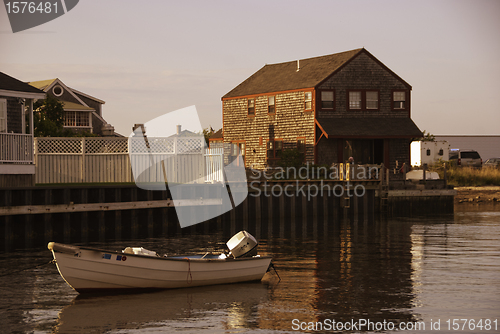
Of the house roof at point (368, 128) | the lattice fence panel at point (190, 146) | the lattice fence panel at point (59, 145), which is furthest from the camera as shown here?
the house roof at point (368, 128)

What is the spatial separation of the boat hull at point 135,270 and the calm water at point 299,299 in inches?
10.8

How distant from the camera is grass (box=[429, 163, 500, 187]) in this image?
54031 mm

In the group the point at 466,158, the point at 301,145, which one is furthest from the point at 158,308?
the point at 466,158

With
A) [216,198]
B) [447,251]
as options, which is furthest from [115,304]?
[216,198]

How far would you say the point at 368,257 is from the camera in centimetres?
2309

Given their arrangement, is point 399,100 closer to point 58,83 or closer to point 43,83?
point 58,83

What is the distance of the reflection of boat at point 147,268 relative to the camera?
51.9 ft

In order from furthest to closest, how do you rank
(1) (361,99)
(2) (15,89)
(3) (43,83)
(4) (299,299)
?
(3) (43,83) < (1) (361,99) < (2) (15,89) < (4) (299,299)

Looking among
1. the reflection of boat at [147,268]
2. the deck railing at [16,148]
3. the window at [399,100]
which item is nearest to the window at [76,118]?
the window at [399,100]

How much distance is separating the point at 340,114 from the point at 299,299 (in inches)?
1287

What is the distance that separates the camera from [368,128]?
4647 centimetres

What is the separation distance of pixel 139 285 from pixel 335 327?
5514mm

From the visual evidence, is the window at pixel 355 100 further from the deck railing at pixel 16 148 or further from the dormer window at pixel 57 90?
the dormer window at pixel 57 90

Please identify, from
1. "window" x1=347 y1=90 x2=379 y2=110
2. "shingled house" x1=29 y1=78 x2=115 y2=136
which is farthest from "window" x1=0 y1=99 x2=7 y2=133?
"shingled house" x1=29 y1=78 x2=115 y2=136
